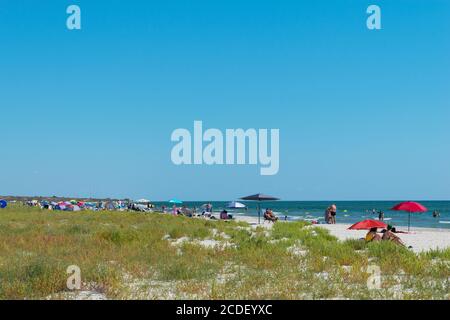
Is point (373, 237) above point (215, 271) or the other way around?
the other way around

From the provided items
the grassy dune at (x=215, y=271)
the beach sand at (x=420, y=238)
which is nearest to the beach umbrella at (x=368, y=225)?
the beach sand at (x=420, y=238)

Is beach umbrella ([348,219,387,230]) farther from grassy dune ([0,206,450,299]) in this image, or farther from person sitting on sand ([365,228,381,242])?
grassy dune ([0,206,450,299])

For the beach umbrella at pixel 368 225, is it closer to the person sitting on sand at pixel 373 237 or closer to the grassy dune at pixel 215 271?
the person sitting on sand at pixel 373 237

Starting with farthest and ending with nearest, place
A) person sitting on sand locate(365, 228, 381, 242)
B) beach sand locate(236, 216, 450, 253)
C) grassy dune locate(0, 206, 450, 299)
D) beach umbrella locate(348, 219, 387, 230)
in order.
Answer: beach umbrella locate(348, 219, 387, 230) → beach sand locate(236, 216, 450, 253) → person sitting on sand locate(365, 228, 381, 242) → grassy dune locate(0, 206, 450, 299)

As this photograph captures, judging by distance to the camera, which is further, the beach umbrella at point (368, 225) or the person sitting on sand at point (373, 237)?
the beach umbrella at point (368, 225)

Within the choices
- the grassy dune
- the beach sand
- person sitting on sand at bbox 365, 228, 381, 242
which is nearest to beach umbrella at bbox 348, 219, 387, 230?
the beach sand

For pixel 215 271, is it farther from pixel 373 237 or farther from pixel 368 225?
pixel 368 225

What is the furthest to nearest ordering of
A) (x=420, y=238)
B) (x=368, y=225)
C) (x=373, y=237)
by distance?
(x=420, y=238) → (x=368, y=225) → (x=373, y=237)

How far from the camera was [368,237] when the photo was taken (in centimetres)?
1496

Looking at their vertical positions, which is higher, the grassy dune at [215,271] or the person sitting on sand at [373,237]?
the grassy dune at [215,271]

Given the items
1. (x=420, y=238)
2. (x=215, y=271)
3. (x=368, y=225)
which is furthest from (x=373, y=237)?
(x=215, y=271)
